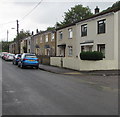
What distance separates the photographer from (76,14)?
66.1m

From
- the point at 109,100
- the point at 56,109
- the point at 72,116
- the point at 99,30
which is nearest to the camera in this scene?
the point at 72,116

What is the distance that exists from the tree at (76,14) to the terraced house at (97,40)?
125ft

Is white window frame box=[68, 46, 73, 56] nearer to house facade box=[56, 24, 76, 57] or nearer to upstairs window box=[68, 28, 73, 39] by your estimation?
house facade box=[56, 24, 76, 57]

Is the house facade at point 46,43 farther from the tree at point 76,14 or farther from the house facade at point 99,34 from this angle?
the tree at point 76,14

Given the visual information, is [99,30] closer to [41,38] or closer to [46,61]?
[46,61]

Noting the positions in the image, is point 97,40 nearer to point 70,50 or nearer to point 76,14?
point 70,50

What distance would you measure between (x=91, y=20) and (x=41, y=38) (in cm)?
2081

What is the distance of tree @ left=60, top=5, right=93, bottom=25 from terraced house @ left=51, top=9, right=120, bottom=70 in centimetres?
3795

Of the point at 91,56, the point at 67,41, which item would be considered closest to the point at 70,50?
the point at 67,41

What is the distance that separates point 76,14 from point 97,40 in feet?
149

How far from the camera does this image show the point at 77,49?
27250 millimetres

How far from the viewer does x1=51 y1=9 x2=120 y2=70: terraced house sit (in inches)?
722

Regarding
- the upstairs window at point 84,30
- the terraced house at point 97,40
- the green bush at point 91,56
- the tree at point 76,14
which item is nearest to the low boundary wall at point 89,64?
the terraced house at point 97,40

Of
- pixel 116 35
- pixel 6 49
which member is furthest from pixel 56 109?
pixel 6 49
